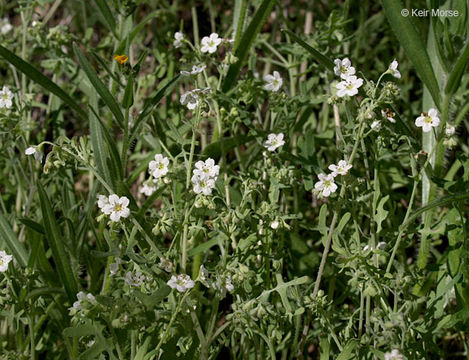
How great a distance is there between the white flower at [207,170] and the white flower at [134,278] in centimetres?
45

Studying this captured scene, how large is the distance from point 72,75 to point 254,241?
1.93 meters

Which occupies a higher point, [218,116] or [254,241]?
[218,116]

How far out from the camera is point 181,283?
7.22ft

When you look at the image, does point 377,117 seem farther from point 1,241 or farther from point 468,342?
point 1,241

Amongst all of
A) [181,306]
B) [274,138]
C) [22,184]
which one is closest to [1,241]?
[22,184]

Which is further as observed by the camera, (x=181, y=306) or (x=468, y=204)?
(x=468, y=204)

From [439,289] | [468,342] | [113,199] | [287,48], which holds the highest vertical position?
[287,48]

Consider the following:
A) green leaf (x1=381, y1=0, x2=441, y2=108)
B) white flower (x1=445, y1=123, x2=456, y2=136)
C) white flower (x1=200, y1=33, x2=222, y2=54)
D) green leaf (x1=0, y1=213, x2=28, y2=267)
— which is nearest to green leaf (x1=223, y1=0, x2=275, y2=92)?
white flower (x1=200, y1=33, x2=222, y2=54)

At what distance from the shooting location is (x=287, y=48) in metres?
3.39

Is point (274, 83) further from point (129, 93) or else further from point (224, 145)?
point (129, 93)

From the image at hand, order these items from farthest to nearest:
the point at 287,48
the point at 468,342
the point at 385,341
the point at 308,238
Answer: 1. the point at 308,238
2. the point at 287,48
3. the point at 468,342
4. the point at 385,341

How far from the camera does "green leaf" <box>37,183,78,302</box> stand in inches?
100

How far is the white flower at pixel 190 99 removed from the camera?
253 centimetres

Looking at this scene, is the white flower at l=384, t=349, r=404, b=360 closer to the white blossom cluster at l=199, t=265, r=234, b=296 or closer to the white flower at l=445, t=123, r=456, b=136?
the white blossom cluster at l=199, t=265, r=234, b=296
